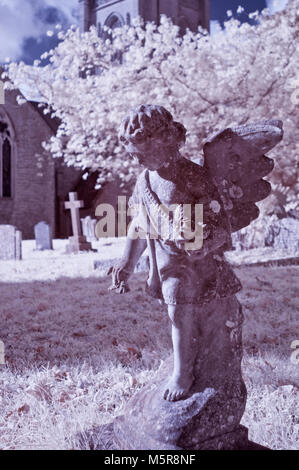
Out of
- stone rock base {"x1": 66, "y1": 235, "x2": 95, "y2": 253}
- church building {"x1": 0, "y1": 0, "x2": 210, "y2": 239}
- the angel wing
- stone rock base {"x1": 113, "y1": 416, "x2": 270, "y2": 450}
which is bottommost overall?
stone rock base {"x1": 113, "y1": 416, "x2": 270, "y2": 450}

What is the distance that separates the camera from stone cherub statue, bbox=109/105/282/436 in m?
1.61

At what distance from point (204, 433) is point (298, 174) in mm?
7326

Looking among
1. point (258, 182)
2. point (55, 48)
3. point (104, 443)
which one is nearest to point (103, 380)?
point (104, 443)

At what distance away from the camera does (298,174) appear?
819 centimetres

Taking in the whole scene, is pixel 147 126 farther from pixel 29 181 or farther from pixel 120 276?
pixel 29 181

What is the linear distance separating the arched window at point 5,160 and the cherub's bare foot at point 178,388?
19.2m

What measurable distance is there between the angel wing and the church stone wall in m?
18.5

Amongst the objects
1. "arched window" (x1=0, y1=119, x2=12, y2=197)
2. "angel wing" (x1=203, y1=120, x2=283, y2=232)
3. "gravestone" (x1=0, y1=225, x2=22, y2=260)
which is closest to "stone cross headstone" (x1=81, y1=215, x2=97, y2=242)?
"gravestone" (x1=0, y1=225, x2=22, y2=260)

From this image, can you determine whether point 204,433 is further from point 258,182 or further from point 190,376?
point 258,182

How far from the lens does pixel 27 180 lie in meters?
19.9

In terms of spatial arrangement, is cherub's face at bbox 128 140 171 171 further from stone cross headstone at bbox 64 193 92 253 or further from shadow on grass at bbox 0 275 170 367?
stone cross headstone at bbox 64 193 92 253

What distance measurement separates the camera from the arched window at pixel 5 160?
64.2 ft

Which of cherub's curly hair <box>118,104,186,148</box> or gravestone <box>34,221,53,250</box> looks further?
gravestone <box>34,221,53,250</box>

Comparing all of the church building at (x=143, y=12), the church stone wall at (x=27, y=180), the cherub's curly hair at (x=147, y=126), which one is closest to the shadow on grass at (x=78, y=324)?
the cherub's curly hair at (x=147, y=126)
